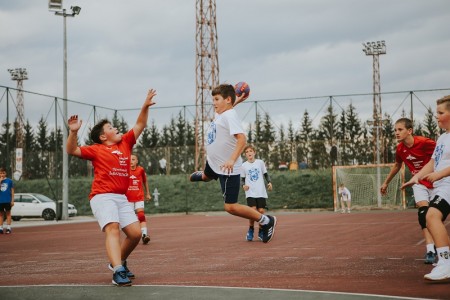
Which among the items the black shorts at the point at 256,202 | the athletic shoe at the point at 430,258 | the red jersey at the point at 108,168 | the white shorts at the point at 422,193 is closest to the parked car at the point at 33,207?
the black shorts at the point at 256,202

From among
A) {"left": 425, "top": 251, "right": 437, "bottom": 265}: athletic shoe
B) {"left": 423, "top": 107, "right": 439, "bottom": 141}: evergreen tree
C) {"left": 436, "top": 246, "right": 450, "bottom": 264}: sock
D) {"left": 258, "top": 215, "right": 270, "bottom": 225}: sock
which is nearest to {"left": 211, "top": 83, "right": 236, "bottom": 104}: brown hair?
{"left": 258, "top": 215, "right": 270, "bottom": 225}: sock

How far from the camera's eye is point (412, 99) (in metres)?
32.6

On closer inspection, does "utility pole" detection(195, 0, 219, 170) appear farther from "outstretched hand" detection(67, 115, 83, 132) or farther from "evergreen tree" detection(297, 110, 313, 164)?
"outstretched hand" detection(67, 115, 83, 132)

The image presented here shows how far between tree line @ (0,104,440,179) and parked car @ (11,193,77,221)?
75.2 inches

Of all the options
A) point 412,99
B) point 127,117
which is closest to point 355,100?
point 412,99

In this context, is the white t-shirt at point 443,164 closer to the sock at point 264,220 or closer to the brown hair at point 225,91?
the brown hair at point 225,91

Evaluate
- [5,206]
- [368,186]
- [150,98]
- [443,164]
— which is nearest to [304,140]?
[368,186]

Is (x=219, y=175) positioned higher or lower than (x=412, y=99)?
lower

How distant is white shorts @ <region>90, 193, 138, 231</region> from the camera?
6.48 metres

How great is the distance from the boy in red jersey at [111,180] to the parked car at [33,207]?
2487 cm

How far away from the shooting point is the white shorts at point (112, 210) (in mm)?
6484

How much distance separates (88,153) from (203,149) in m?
30.5

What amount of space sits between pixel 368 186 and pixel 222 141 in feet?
85.0

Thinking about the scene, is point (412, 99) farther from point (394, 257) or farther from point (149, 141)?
point (149, 141)
